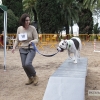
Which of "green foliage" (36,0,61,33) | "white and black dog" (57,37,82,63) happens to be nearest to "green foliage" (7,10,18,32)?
"green foliage" (36,0,61,33)

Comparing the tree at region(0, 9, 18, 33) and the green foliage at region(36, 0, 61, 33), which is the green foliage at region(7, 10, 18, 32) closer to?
the tree at region(0, 9, 18, 33)

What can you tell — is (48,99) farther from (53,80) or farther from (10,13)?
(10,13)

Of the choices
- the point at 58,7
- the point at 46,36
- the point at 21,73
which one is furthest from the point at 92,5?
the point at 21,73

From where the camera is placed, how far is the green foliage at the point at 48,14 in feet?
107

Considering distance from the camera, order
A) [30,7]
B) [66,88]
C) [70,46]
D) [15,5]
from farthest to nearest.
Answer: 1. [30,7]
2. [15,5]
3. [70,46]
4. [66,88]

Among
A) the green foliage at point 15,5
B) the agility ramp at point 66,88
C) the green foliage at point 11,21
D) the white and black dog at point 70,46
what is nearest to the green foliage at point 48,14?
the green foliage at point 15,5

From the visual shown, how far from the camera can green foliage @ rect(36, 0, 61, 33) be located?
3253cm

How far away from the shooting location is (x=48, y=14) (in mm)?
32875

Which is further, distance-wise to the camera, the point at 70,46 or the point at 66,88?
the point at 70,46

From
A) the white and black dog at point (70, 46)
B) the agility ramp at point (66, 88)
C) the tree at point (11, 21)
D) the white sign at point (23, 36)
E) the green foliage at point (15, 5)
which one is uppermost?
the green foliage at point (15, 5)

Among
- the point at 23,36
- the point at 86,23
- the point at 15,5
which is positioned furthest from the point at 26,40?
the point at 86,23

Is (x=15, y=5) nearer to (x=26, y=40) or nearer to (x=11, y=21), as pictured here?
(x=11, y=21)

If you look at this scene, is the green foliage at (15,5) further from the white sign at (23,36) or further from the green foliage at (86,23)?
the white sign at (23,36)

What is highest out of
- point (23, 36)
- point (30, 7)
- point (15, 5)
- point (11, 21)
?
point (30, 7)
